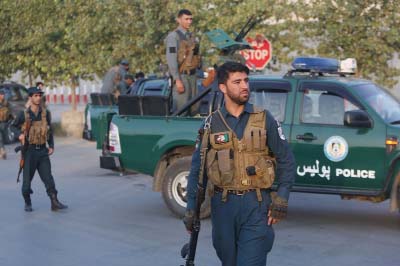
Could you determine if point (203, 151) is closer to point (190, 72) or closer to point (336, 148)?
point (336, 148)

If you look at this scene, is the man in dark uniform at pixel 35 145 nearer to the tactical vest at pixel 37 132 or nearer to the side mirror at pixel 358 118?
the tactical vest at pixel 37 132

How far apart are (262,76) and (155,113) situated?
1484 mm

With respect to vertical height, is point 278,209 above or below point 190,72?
below

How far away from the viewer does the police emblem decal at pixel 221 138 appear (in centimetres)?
562

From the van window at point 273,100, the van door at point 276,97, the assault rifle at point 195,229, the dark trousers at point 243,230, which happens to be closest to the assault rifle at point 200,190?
the assault rifle at point 195,229

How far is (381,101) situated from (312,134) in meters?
0.90

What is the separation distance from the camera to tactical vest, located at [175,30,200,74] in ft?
37.7

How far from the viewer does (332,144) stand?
31.0 feet

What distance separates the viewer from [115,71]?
19.1m

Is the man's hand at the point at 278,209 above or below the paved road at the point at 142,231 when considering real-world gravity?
above

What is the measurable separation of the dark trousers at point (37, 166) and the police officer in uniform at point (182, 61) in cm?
184

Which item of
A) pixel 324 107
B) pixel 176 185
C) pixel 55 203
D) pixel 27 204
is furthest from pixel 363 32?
pixel 27 204

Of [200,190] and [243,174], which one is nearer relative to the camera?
[243,174]

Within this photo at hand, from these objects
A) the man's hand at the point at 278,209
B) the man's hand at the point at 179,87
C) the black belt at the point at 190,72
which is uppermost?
the black belt at the point at 190,72
